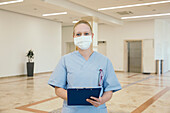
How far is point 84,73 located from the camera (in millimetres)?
1888

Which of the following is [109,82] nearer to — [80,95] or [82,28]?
[80,95]

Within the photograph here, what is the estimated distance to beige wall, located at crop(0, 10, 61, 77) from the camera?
1241 cm

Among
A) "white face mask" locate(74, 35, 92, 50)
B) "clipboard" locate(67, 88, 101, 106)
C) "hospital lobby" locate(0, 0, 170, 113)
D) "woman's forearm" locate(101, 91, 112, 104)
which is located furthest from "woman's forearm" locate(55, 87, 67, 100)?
"hospital lobby" locate(0, 0, 170, 113)

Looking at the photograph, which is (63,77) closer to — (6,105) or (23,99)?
(6,105)

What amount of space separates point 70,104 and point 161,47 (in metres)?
15.7

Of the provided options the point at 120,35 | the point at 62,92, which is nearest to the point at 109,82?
the point at 62,92

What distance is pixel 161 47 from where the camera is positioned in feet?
53.0

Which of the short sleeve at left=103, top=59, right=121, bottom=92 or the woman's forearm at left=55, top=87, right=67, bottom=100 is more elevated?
the short sleeve at left=103, top=59, right=121, bottom=92

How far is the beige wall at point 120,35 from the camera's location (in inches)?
639

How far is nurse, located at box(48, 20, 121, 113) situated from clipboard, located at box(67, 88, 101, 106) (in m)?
0.11

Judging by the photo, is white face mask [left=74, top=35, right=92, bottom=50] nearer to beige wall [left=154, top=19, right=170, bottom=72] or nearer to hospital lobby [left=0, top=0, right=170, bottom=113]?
hospital lobby [left=0, top=0, right=170, bottom=113]

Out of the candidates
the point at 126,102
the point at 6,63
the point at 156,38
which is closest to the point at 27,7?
the point at 6,63

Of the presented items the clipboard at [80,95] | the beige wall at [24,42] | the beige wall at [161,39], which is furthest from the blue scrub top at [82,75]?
the beige wall at [161,39]

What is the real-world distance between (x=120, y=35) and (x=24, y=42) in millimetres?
8086
